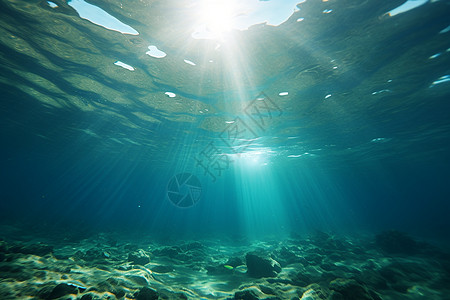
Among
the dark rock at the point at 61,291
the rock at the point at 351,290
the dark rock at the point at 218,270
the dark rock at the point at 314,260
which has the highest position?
the dark rock at the point at 61,291

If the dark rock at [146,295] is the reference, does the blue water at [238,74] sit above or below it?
above

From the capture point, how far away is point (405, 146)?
79.2 feet

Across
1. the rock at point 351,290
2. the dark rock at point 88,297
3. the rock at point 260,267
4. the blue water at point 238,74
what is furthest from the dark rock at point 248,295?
the blue water at point 238,74

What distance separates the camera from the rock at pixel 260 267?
9117 mm

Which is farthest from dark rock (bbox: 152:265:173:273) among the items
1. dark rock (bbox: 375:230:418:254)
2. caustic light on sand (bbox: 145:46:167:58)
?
dark rock (bbox: 375:230:418:254)

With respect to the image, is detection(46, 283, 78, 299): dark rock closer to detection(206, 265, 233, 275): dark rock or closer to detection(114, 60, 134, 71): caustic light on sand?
detection(206, 265, 233, 275): dark rock

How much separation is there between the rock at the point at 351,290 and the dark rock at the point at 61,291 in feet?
25.4

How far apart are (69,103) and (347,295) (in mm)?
20815

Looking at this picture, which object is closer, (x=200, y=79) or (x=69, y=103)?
(x=200, y=79)

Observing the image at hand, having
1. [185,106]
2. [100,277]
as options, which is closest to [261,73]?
[185,106]

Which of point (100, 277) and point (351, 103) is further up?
point (351, 103)

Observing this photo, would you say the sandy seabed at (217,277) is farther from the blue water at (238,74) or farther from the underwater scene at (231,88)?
the blue water at (238,74)

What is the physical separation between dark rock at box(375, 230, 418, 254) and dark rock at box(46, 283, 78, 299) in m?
20.0

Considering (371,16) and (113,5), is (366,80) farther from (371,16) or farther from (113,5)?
(113,5)
